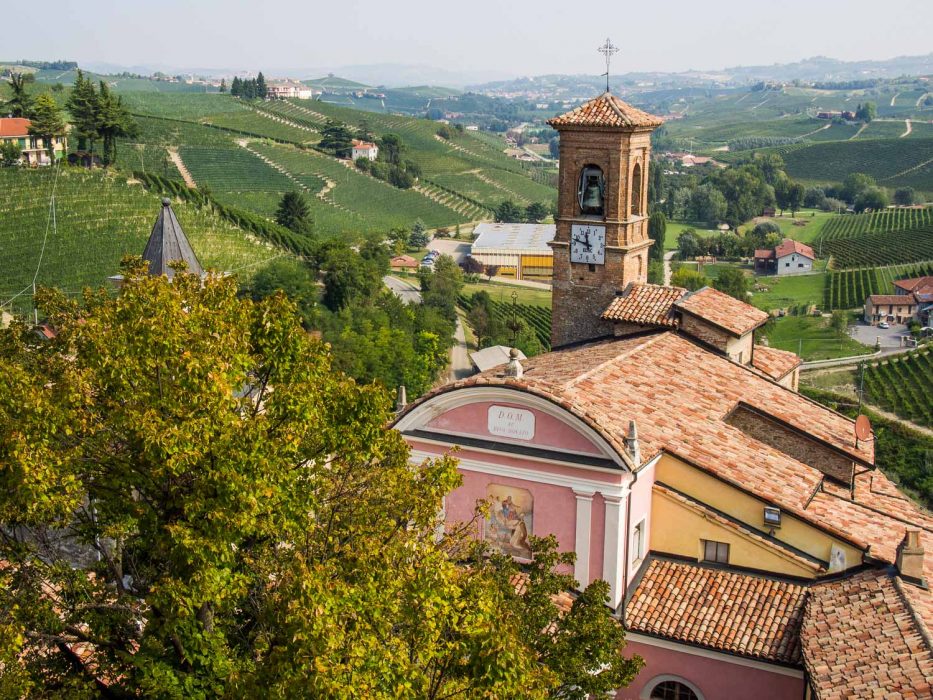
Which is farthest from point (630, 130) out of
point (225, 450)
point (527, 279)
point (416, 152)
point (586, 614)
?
point (416, 152)

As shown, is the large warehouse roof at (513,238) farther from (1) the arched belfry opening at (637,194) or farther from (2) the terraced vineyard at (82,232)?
(1) the arched belfry opening at (637,194)

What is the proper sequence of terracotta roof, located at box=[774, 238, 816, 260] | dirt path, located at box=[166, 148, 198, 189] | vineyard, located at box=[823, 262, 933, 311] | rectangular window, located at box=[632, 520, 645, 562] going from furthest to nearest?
terracotta roof, located at box=[774, 238, 816, 260], dirt path, located at box=[166, 148, 198, 189], vineyard, located at box=[823, 262, 933, 311], rectangular window, located at box=[632, 520, 645, 562]

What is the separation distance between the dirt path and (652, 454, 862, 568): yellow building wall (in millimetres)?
88509

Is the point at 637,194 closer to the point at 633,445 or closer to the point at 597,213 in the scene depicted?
the point at 597,213

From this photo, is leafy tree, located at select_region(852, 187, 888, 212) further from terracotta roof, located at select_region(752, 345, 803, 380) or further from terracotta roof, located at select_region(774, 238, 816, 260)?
terracotta roof, located at select_region(752, 345, 803, 380)

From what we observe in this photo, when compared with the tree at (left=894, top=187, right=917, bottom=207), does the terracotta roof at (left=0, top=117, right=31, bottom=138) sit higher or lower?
higher

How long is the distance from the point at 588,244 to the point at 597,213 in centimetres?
100

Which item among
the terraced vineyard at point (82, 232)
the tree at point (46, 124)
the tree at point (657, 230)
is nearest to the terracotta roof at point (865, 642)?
the terraced vineyard at point (82, 232)

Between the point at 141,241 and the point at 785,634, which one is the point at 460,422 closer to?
the point at 785,634

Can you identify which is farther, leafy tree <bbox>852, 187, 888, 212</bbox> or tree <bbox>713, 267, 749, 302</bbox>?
leafy tree <bbox>852, 187, 888, 212</bbox>

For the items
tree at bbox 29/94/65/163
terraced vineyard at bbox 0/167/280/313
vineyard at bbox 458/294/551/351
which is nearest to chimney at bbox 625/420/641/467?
terraced vineyard at bbox 0/167/280/313

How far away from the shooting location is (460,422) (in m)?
19.2

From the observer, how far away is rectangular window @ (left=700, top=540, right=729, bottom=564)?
19047 mm

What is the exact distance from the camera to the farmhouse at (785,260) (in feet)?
390
